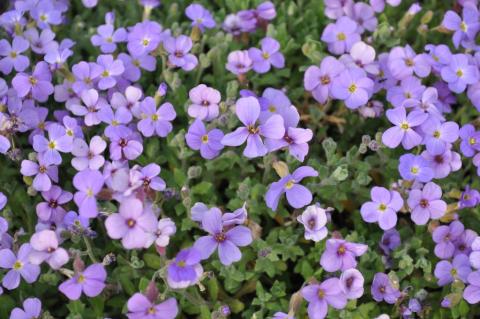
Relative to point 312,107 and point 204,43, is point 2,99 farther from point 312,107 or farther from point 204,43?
point 312,107

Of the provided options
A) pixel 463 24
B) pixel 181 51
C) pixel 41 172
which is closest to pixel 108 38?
pixel 181 51

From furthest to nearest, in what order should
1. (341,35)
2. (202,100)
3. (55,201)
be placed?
(341,35)
(202,100)
(55,201)

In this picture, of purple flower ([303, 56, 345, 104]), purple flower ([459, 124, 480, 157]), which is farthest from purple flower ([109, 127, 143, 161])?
purple flower ([459, 124, 480, 157])

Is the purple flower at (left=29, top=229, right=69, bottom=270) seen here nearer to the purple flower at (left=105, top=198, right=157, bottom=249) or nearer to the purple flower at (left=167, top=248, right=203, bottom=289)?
the purple flower at (left=105, top=198, right=157, bottom=249)

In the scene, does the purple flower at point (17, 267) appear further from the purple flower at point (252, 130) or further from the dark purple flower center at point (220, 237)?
the purple flower at point (252, 130)

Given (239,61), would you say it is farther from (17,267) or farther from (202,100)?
(17,267)

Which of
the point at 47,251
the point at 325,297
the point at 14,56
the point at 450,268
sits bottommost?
the point at 450,268
